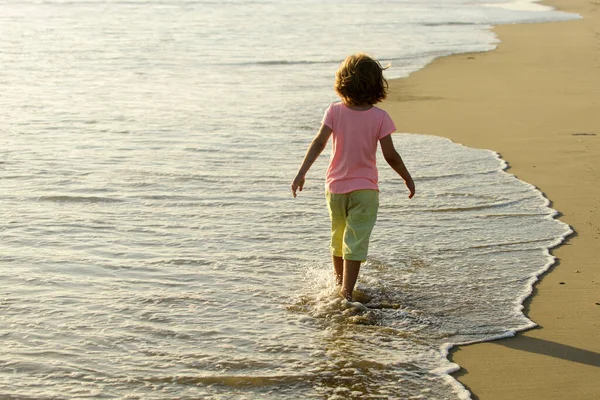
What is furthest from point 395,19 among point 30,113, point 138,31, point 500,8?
point 30,113

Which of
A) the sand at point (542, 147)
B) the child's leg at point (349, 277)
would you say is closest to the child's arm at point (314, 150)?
the child's leg at point (349, 277)

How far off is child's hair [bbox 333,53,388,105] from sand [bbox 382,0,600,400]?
1.35 metres

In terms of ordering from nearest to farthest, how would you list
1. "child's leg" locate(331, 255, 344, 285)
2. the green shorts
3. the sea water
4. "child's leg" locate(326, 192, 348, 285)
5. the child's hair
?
the sea water < the child's hair < the green shorts < "child's leg" locate(326, 192, 348, 285) < "child's leg" locate(331, 255, 344, 285)

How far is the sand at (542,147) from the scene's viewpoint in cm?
374

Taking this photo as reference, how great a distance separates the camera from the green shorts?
440 centimetres

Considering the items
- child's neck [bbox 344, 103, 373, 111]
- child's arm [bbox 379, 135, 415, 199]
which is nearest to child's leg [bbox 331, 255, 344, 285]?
child's arm [bbox 379, 135, 415, 199]

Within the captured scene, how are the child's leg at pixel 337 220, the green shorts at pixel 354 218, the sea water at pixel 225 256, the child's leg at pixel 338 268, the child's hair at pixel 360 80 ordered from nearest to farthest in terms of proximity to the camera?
1. the sea water at pixel 225 256
2. the child's hair at pixel 360 80
3. the green shorts at pixel 354 218
4. the child's leg at pixel 337 220
5. the child's leg at pixel 338 268

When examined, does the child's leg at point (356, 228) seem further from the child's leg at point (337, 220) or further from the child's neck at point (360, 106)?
the child's neck at point (360, 106)

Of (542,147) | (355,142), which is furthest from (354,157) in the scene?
(542,147)

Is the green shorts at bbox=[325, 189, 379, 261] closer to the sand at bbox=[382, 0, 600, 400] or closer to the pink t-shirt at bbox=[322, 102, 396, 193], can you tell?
the pink t-shirt at bbox=[322, 102, 396, 193]

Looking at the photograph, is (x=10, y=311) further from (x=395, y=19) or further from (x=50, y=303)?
(x=395, y=19)

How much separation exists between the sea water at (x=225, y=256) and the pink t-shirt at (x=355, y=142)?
0.62 meters

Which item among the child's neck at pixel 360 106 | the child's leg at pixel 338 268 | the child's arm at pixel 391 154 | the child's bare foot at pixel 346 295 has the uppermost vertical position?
the child's neck at pixel 360 106

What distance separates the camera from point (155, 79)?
13148 mm
